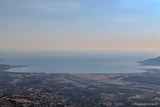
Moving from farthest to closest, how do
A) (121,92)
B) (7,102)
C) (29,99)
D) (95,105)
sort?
(121,92), (95,105), (29,99), (7,102)

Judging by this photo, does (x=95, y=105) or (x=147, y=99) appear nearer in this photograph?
(x=95, y=105)

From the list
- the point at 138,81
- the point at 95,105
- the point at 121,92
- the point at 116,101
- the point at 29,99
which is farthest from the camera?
the point at 138,81

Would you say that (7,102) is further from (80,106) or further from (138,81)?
(138,81)

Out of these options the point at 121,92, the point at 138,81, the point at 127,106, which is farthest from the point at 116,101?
the point at 138,81

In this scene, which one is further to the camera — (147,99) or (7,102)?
(147,99)

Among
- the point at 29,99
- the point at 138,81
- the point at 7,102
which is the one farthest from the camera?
the point at 138,81

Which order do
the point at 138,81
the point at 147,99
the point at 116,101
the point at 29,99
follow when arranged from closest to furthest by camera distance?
the point at 29,99, the point at 116,101, the point at 147,99, the point at 138,81

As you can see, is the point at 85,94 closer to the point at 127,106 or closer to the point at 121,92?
the point at 121,92

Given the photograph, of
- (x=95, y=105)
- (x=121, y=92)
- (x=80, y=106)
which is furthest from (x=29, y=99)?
(x=121, y=92)
